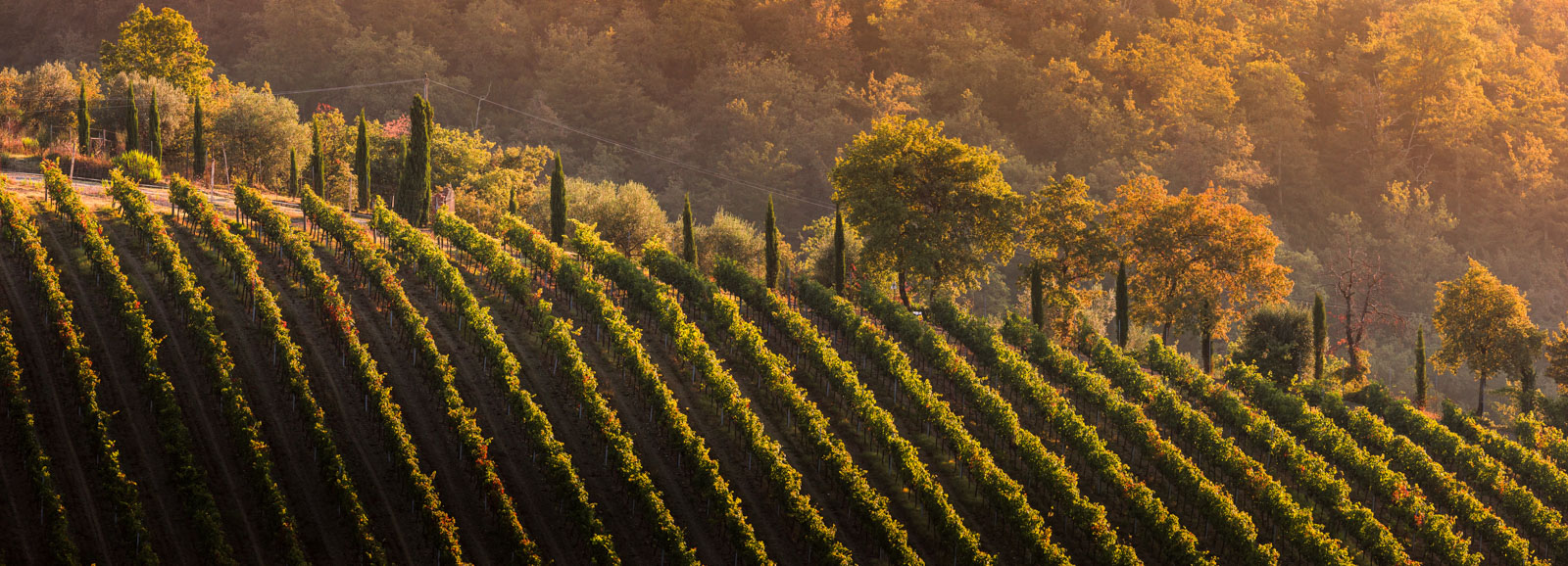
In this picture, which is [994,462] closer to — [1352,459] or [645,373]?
[645,373]

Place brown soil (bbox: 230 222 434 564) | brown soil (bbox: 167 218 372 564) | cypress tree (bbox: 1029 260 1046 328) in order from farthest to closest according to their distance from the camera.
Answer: cypress tree (bbox: 1029 260 1046 328) < brown soil (bbox: 230 222 434 564) < brown soil (bbox: 167 218 372 564)

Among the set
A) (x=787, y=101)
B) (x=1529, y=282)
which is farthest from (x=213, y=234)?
(x=1529, y=282)

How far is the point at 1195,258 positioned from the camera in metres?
61.3

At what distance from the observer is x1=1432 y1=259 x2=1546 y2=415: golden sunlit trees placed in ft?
199

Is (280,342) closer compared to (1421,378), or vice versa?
(280,342)

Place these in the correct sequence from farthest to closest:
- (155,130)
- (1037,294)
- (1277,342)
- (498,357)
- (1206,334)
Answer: (155,130) → (1206,334) → (1037,294) → (1277,342) → (498,357)

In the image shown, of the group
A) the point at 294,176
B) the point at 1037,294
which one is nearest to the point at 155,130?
the point at 294,176

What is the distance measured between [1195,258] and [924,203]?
43.6 ft

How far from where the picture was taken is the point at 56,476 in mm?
33344

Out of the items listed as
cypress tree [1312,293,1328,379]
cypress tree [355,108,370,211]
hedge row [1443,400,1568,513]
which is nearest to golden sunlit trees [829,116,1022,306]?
cypress tree [1312,293,1328,379]

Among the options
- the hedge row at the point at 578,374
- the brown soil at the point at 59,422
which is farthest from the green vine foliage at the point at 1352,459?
the brown soil at the point at 59,422

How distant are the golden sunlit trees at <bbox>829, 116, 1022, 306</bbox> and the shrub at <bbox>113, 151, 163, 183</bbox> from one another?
33.0 metres

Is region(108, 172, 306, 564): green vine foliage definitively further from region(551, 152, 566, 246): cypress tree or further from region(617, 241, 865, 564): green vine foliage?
region(551, 152, 566, 246): cypress tree

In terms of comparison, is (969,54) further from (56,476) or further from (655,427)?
(56,476)
